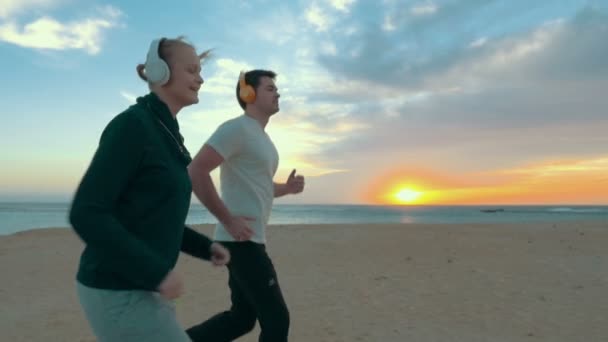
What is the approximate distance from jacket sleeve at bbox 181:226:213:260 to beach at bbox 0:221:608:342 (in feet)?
12.0

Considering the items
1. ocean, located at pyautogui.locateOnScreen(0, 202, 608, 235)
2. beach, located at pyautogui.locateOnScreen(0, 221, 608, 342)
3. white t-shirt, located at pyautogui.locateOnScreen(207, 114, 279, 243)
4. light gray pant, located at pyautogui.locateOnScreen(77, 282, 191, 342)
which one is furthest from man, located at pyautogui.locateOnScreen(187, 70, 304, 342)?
ocean, located at pyautogui.locateOnScreen(0, 202, 608, 235)

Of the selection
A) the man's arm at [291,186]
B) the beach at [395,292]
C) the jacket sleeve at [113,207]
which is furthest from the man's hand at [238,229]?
the beach at [395,292]

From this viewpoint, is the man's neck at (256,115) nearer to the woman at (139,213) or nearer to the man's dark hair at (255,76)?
the man's dark hair at (255,76)

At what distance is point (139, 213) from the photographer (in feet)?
6.40

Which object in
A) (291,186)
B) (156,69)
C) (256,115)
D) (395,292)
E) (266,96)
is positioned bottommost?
(395,292)

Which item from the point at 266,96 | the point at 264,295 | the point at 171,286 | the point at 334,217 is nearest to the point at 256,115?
the point at 266,96

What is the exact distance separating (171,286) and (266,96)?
232cm

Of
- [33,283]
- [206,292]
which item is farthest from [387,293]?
[33,283]

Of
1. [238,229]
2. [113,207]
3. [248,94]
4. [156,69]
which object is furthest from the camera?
[248,94]

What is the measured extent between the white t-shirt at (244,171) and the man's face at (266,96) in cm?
20

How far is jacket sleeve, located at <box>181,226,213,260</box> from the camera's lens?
262cm

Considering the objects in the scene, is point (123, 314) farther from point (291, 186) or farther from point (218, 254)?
Result: point (291, 186)

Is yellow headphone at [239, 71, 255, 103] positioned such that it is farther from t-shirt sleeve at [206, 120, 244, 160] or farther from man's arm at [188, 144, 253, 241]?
man's arm at [188, 144, 253, 241]

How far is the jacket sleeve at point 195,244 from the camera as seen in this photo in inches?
103
